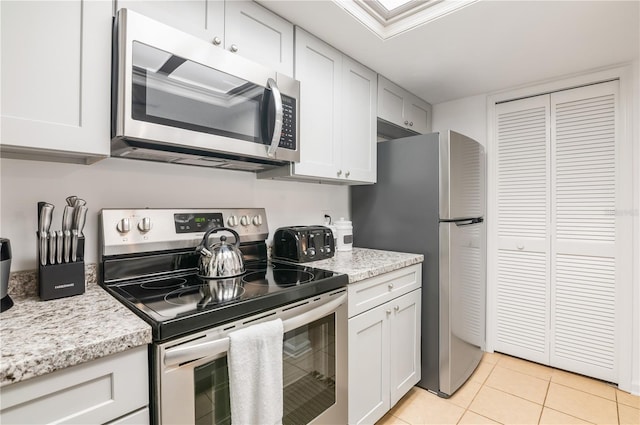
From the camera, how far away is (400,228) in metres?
2.15

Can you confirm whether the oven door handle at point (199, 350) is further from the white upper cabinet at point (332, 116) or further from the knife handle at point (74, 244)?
the white upper cabinet at point (332, 116)

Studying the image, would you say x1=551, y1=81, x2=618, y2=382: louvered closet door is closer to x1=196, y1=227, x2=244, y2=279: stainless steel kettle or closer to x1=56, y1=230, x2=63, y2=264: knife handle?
x1=196, y1=227, x2=244, y2=279: stainless steel kettle

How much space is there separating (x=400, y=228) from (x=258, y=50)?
1.39 m

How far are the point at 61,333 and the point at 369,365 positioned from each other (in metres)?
1.30

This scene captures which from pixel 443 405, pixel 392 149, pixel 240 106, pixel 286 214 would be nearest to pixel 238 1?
pixel 240 106

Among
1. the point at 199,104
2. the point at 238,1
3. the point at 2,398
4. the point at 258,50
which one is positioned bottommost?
the point at 2,398

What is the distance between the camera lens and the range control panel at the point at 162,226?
123cm

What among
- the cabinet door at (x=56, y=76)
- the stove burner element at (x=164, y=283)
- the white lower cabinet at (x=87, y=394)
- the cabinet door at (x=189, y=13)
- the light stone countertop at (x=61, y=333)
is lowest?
the white lower cabinet at (x=87, y=394)

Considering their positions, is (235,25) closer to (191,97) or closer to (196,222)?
(191,97)

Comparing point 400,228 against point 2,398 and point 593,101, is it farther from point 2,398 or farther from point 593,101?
point 2,398

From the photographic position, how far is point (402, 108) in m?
2.49

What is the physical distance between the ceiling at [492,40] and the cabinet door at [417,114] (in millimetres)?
201

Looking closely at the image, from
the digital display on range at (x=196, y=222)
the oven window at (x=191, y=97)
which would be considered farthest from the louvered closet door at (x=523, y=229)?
the digital display on range at (x=196, y=222)

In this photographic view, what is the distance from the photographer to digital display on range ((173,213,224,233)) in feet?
4.66
